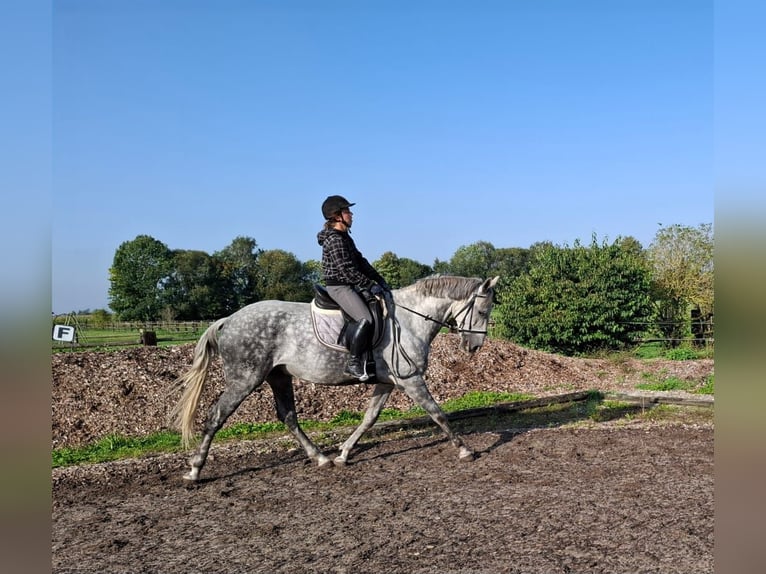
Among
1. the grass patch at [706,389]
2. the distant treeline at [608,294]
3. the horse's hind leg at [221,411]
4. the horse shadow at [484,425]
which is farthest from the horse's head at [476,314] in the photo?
the distant treeline at [608,294]

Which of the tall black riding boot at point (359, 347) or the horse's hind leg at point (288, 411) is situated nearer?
the tall black riding boot at point (359, 347)

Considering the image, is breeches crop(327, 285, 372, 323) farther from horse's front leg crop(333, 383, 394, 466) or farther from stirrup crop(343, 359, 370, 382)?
horse's front leg crop(333, 383, 394, 466)

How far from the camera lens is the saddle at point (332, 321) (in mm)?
6988

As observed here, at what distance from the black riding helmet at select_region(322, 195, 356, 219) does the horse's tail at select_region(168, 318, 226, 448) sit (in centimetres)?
174

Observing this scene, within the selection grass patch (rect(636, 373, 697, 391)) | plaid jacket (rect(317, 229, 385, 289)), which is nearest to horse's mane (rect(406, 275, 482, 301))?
plaid jacket (rect(317, 229, 385, 289))

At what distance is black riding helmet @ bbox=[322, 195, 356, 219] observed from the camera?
22.8 feet

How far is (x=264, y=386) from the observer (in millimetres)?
12117

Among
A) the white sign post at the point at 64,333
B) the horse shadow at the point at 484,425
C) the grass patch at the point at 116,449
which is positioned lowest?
the grass patch at the point at 116,449

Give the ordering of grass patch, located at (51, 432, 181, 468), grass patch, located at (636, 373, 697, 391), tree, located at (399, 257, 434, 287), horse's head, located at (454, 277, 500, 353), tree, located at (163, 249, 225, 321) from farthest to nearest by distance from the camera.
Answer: tree, located at (399, 257, 434, 287), tree, located at (163, 249, 225, 321), grass patch, located at (636, 373, 697, 391), grass patch, located at (51, 432, 181, 468), horse's head, located at (454, 277, 500, 353)

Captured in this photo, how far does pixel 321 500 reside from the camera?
5.97 metres

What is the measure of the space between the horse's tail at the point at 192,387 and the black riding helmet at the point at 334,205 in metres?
1.74

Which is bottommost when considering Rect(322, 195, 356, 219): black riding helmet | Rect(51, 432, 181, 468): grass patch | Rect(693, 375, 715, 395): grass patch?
Rect(51, 432, 181, 468): grass patch

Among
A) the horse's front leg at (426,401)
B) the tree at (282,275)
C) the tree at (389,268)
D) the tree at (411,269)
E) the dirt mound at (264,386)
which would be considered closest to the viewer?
the horse's front leg at (426,401)

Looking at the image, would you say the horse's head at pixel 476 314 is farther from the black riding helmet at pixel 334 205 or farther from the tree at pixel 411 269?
the tree at pixel 411 269
